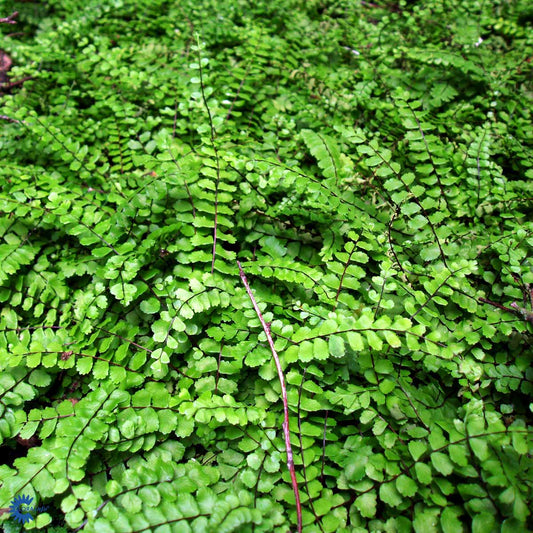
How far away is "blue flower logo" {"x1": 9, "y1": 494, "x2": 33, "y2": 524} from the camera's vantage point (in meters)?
1.64

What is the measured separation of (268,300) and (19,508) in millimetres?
1408

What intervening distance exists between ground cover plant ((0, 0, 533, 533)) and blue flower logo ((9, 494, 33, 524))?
18 millimetres

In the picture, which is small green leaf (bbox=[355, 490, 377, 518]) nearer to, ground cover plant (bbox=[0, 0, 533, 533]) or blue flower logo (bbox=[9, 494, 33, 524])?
ground cover plant (bbox=[0, 0, 533, 533])

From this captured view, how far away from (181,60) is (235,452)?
3.30 metres

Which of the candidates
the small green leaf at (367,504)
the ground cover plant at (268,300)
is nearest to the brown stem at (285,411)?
the ground cover plant at (268,300)

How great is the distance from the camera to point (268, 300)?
2.17 metres

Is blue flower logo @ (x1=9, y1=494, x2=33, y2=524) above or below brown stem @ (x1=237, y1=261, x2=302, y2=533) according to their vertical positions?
below

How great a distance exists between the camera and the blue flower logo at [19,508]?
5.39 feet

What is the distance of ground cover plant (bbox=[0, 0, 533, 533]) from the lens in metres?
1.67

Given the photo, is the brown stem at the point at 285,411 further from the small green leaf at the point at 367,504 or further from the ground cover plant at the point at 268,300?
the small green leaf at the point at 367,504

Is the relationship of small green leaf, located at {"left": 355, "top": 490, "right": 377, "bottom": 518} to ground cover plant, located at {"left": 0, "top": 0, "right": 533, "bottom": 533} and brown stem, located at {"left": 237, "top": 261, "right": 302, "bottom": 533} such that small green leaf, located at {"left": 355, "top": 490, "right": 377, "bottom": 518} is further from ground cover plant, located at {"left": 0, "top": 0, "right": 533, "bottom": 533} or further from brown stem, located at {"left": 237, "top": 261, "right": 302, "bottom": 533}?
brown stem, located at {"left": 237, "top": 261, "right": 302, "bottom": 533}

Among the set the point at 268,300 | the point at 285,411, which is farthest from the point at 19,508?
the point at 268,300

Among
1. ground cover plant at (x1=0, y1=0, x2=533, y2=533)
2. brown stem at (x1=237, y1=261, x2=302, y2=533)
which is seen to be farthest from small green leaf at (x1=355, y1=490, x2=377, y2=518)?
brown stem at (x1=237, y1=261, x2=302, y2=533)

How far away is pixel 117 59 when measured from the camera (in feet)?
11.3
